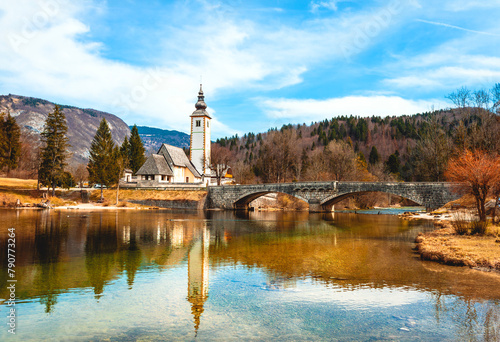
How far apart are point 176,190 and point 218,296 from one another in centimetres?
5730

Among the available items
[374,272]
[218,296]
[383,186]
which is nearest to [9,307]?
[218,296]

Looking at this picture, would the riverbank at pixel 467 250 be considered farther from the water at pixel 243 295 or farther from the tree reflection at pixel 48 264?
the tree reflection at pixel 48 264

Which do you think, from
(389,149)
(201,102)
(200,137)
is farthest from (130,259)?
(389,149)

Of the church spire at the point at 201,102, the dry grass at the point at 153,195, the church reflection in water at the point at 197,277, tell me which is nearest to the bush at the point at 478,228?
the church reflection in water at the point at 197,277

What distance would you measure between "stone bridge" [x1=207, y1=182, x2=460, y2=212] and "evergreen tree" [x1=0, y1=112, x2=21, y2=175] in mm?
33423

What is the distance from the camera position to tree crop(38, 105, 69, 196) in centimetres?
5512

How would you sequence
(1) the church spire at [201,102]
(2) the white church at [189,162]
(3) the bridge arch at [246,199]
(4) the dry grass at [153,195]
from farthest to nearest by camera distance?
(1) the church spire at [201,102] → (2) the white church at [189,162] → (4) the dry grass at [153,195] → (3) the bridge arch at [246,199]

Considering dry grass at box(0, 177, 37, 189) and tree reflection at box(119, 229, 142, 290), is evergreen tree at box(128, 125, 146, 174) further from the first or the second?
tree reflection at box(119, 229, 142, 290)

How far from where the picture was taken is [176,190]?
66.1 metres

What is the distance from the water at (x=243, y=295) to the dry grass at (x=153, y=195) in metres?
45.3

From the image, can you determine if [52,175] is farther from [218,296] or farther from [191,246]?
[218,296]

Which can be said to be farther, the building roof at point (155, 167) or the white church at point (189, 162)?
the white church at point (189, 162)

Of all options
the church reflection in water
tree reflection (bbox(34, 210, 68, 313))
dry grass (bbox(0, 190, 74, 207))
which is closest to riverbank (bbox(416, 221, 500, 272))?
the church reflection in water

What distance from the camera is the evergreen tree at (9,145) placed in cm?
5350
